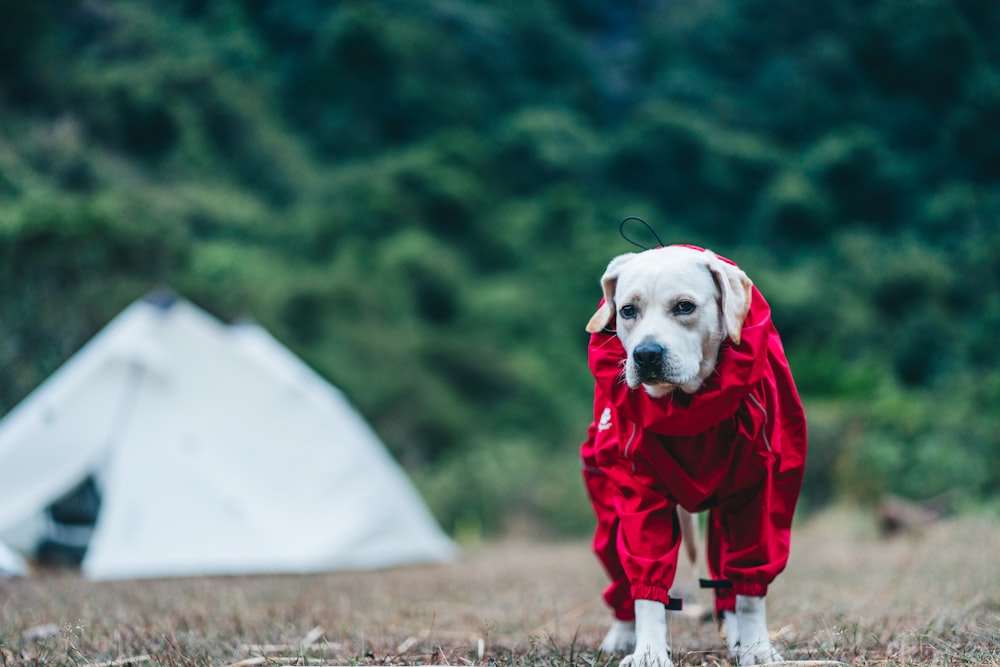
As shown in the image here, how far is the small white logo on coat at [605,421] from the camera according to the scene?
252cm

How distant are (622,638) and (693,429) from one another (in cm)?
78

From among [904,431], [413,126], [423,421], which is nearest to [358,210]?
[413,126]

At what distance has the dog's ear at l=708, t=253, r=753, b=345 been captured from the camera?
7.36ft

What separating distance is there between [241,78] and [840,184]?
13.5 metres

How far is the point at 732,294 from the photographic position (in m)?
2.28

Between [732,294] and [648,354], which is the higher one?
[732,294]

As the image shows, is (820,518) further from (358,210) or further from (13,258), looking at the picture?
(358,210)

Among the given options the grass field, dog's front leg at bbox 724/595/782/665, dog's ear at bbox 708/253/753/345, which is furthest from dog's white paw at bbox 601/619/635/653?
dog's ear at bbox 708/253/753/345

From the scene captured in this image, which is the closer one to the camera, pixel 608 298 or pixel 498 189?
pixel 608 298

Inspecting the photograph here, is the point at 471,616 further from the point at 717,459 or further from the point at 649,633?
the point at 717,459

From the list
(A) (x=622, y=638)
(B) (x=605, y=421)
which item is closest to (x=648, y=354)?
(B) (x=605, y=421)

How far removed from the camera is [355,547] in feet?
22.0

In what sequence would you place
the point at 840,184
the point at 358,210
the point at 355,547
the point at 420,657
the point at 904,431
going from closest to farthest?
the point at 420,657 → the point at 355,547 → the point at 904,431 → the point at 840,184 → the point at 358,210

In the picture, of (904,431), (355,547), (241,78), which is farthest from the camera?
(241,78)
